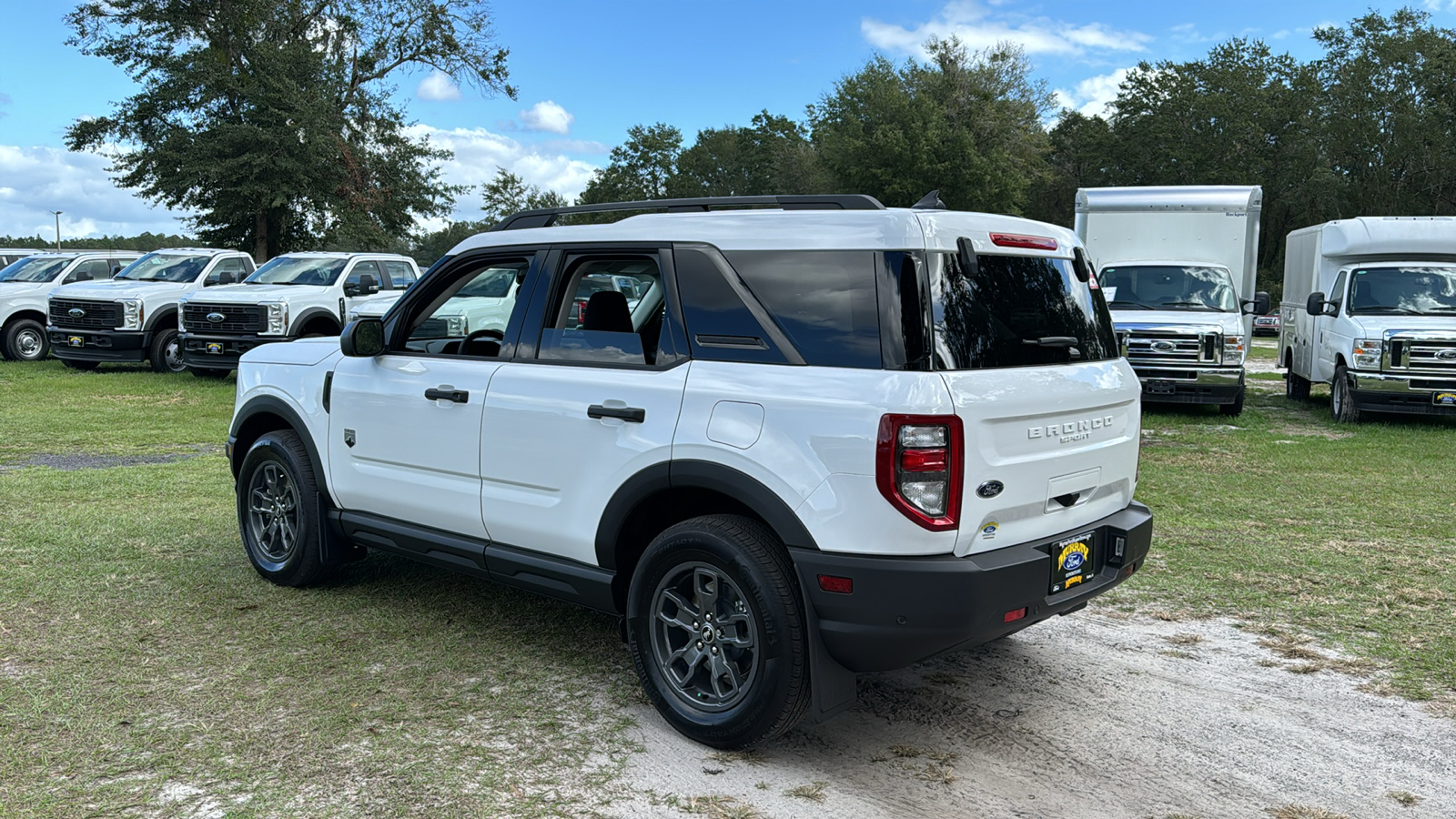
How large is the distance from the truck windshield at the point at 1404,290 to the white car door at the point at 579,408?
1243 cm

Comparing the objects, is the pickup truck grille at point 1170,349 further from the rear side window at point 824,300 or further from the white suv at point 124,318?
the white suv at point 124,318

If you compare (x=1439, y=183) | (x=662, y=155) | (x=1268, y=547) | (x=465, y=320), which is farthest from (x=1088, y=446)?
(x=662, y=155)

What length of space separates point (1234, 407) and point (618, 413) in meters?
12.1

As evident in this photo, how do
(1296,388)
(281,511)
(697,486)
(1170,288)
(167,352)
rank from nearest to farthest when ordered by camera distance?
(697,486) → (281,511) → (1170,288) → (1296,388) → (167,352)

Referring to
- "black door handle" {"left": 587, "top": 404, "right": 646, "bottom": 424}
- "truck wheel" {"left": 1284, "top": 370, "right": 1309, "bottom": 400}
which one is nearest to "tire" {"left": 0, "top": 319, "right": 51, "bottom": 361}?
"black door handle" {"left": 587, "top": 404, "right": 646, "bottom": 424}

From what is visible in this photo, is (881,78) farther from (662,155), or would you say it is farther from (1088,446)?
(1088,446)

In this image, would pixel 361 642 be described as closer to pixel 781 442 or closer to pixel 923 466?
pixel 781 442

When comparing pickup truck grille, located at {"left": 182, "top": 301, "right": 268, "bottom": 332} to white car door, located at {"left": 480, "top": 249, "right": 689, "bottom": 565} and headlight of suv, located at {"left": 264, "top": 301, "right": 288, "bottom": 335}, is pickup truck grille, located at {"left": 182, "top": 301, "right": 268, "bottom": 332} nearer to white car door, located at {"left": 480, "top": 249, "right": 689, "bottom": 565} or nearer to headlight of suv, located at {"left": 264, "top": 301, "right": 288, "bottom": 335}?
headlight of suv, located at {"left": 264, "top": 301, "right": 288, "bottom": 335}

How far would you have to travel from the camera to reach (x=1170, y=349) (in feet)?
44.7

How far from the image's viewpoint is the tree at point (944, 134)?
163ft

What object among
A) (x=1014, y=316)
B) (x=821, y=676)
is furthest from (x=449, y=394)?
(x=1014, y=316)

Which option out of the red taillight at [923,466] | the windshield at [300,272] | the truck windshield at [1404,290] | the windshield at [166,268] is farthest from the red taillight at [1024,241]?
the windshield at [166,268]

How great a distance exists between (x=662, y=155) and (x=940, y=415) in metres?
82.5

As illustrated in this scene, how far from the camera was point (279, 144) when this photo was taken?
29.9m
